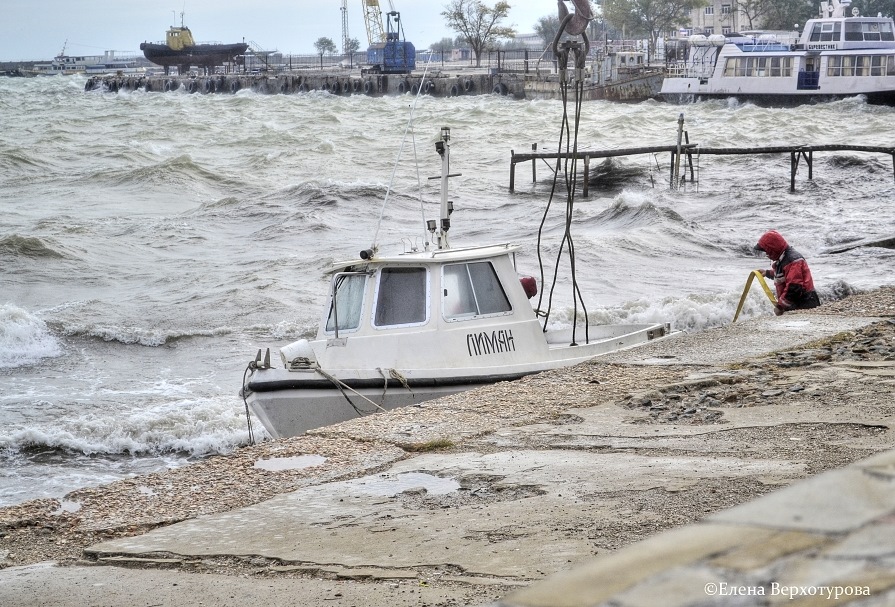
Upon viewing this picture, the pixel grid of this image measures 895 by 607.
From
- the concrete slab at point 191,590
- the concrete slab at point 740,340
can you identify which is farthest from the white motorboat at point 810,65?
the concrete slab at point 191,590

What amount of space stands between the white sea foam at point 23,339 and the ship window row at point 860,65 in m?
54.3

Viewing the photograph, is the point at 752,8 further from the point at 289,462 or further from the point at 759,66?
the point at 289,462

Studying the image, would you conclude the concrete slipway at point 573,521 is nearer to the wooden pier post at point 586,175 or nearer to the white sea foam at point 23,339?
the white sea foam at point 23,339

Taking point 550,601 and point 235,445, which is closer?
point 550,601

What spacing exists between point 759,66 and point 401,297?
59521 millimetres

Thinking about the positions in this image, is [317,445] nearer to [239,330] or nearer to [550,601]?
[550,601]

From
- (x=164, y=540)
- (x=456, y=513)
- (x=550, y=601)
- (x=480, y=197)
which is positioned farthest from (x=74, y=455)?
(x=480, y=197)

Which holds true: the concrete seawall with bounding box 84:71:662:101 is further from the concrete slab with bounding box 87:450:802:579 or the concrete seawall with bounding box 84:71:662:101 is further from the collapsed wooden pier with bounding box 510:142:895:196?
the concrete slab with bounding box 87:450:802:579

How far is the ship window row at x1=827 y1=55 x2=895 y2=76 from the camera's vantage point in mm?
59906

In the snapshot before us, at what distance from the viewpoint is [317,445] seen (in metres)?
7.27

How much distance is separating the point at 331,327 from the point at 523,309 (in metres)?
1.89

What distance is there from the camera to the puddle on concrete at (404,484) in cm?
569

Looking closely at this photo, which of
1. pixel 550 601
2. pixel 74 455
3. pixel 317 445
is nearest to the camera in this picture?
pixel 550 601

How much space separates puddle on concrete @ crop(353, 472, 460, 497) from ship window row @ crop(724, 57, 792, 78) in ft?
204
